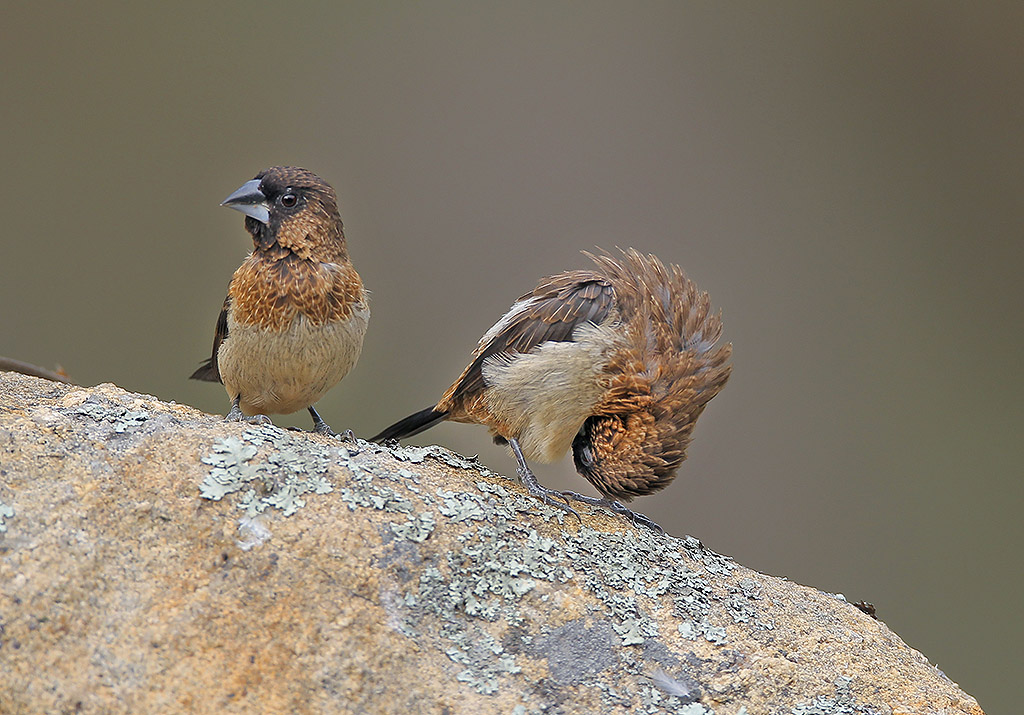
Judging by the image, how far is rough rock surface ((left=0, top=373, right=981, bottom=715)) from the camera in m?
1.54

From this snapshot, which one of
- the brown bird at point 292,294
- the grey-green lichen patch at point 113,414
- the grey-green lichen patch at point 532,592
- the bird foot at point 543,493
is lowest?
the grey-green lichen patch at point 113,414

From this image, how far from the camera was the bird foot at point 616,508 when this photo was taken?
244 centimetres

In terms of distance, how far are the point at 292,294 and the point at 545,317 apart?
645 millimetres

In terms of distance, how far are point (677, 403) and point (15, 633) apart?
4.96 feet

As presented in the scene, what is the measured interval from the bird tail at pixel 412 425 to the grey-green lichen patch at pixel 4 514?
1.23m

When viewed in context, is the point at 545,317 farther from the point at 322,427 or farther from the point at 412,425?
the point at 322,427

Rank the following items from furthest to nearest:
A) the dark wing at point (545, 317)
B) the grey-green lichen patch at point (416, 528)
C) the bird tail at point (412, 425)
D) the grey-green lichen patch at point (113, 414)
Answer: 1. the bird tail at point (412, 425)
2. the dark wing at point (545, 317)
3. the grey-green lichen patch at point (113, 414)
4. the grey-green lichen patch at point (416, 528)

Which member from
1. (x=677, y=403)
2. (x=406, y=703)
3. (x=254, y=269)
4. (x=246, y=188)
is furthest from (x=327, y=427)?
(x=406, y=703)

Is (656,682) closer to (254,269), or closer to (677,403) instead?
(677,403)

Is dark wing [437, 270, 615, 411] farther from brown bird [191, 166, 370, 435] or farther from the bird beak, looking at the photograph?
the bird beak

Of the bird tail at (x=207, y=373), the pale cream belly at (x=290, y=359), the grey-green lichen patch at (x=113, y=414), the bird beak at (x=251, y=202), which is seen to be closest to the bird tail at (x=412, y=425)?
the pale cream belly at (x=290, y=359)

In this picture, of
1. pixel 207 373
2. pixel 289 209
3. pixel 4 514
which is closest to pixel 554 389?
pixel 289 209

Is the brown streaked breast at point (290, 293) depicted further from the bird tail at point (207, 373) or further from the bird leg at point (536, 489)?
the bird leg at point (536, 489)

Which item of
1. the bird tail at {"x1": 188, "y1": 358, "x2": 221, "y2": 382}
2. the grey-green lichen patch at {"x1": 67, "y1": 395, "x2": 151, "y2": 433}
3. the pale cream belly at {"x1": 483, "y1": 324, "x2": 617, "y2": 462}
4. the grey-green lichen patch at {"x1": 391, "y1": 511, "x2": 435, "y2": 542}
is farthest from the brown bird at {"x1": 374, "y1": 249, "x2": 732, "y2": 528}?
the grey-green lichen patch at {"x1": 67, "y1": 395, "x2": 151, "y2": 433}
